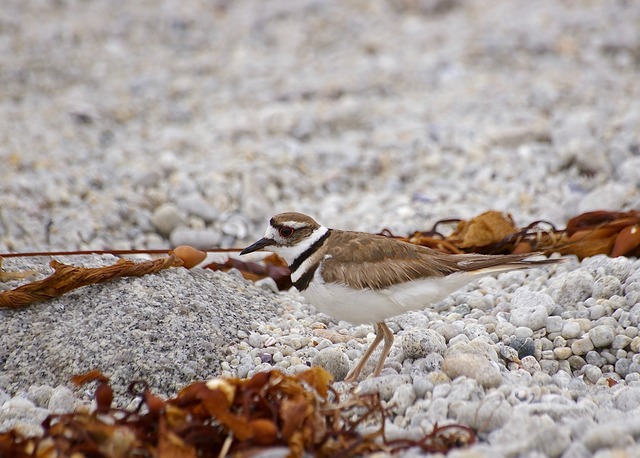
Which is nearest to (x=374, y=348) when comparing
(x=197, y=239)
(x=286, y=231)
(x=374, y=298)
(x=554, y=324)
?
(x=374, y=298)

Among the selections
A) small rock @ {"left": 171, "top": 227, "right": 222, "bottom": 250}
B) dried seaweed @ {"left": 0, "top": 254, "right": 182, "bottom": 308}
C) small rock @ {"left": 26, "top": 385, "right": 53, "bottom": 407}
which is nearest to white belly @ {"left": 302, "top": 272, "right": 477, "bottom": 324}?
dried seaweed @ {"left": 0, "top": 254, "right": 182, "bottom": 308}

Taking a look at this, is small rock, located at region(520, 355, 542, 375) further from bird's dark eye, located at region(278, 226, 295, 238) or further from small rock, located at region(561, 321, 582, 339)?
bird's dark eye, located at region(278, 226, 295, 238)

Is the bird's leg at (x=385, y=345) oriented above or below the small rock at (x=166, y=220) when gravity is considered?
below

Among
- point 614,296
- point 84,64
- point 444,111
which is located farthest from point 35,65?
point 614,296

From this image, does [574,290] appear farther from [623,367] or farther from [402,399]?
[402,399]

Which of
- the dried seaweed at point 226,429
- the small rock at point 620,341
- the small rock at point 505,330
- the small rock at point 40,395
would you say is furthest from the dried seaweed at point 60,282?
the small rock at point 620,341

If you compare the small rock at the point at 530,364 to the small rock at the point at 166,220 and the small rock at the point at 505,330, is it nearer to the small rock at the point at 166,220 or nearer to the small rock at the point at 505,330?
the small rock at the point at 505,330
